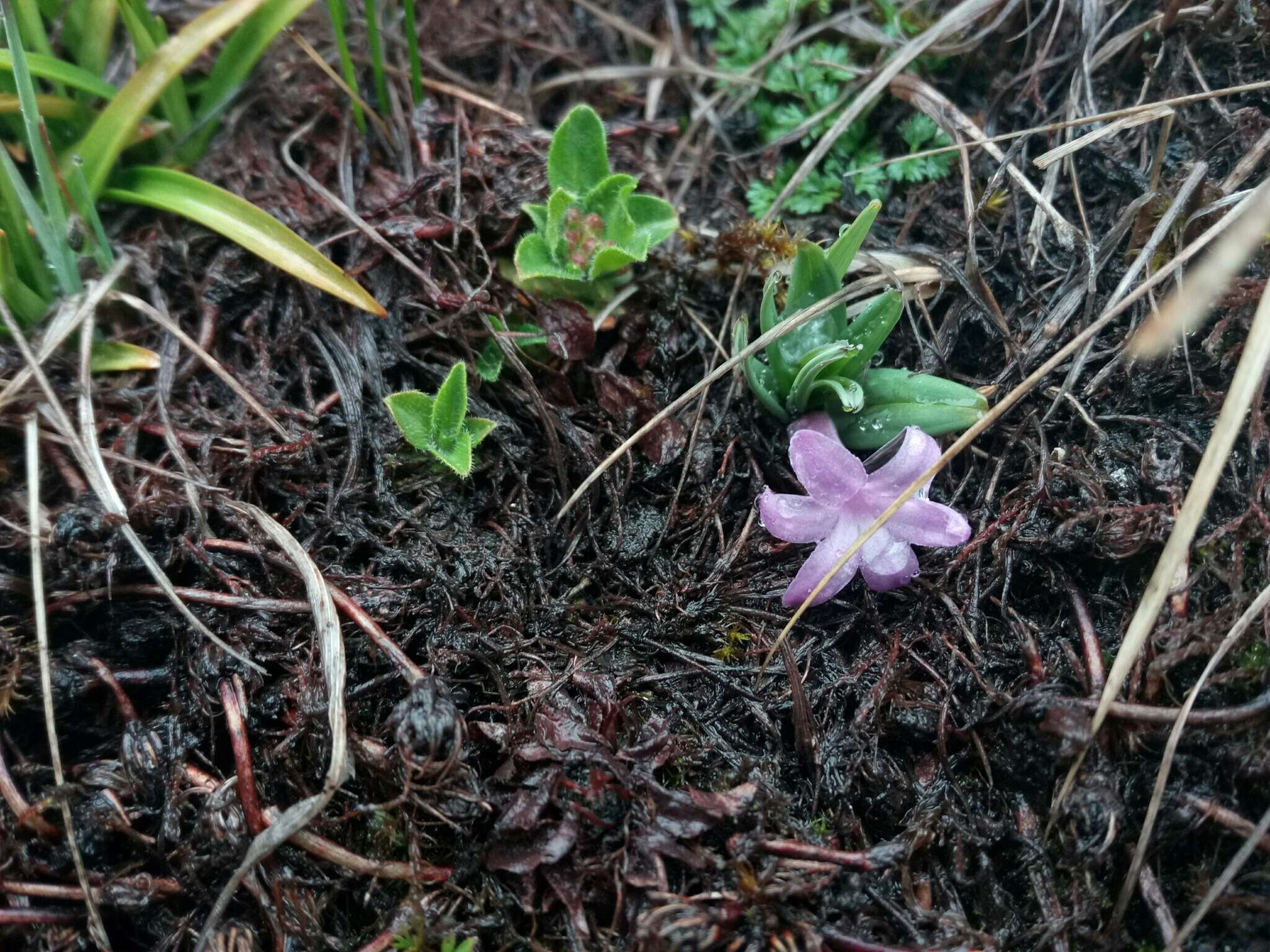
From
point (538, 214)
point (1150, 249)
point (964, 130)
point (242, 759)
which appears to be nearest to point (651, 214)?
point (538, 214)

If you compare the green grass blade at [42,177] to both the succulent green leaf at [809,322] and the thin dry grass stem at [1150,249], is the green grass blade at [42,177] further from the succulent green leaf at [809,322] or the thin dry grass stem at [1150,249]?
the thin dry grass stem at [1150,249]

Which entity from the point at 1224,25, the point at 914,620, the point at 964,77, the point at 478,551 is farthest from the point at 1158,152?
the point at 478,551

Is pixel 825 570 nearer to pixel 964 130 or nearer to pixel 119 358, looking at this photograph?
pixel 964 130

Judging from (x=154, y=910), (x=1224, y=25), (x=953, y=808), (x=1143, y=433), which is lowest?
(x=154, y=910)

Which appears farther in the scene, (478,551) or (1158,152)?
(1158,152)

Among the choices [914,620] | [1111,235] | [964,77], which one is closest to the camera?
[914,620]

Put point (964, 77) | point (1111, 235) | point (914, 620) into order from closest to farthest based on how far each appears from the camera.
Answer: point (914, 620) < point (1111, 235) < point (964, 77)

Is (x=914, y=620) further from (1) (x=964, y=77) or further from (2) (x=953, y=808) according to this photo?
(1) (x=964, y=77)
